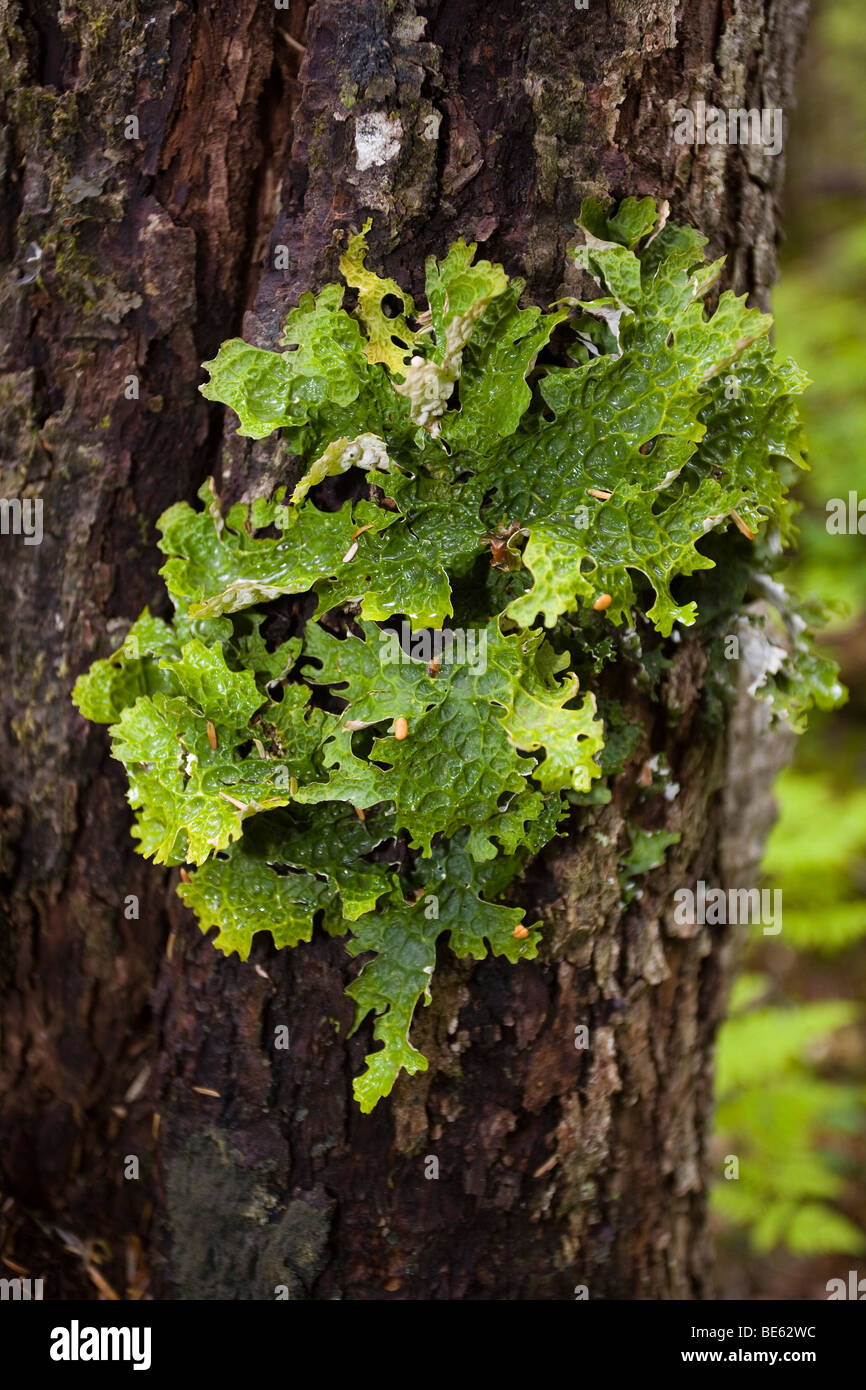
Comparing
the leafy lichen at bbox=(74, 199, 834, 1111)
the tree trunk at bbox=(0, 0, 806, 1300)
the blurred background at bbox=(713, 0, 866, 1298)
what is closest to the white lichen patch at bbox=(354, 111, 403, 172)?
the tree trunk at bbox=(0, 0, 806, 1300)

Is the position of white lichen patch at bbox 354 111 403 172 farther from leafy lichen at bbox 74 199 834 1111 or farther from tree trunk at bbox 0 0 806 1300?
leafy lichen at bbox 74 199 834 1111

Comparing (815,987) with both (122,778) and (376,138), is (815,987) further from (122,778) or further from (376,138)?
(376,138)

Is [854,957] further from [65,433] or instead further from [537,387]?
[65,433]

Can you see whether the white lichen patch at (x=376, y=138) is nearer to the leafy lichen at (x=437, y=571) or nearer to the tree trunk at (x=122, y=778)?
the tree trunk at (x=122, y=778)

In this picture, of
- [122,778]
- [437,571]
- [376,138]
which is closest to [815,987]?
[122,778]

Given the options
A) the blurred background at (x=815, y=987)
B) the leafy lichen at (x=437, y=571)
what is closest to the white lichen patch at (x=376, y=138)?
the leafy lichen at (x=437, y=571)

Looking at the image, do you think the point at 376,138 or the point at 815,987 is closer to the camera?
the point at 376,138
